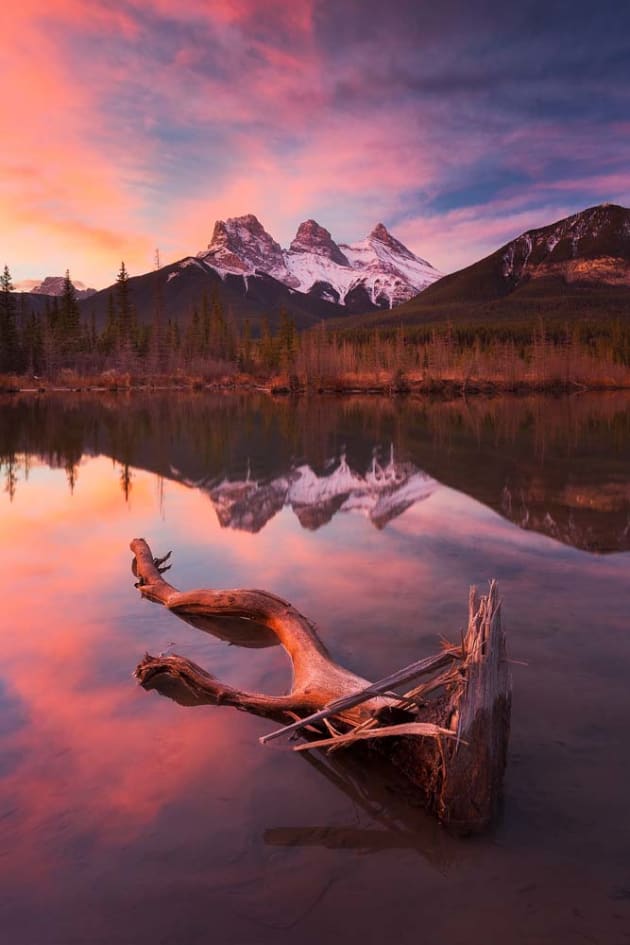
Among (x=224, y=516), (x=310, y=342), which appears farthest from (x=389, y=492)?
(x=310, y=342)

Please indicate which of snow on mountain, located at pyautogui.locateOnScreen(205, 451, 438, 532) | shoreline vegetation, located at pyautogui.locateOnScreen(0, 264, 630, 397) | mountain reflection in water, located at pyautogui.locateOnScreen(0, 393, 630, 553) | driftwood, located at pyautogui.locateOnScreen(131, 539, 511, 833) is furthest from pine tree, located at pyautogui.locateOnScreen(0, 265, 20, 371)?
driftwood, located at pyautogui.locateOnScreen(131, 539, 511, 833)

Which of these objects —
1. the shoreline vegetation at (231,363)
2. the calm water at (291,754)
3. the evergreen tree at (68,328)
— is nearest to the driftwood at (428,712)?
the calm water at (291,754)

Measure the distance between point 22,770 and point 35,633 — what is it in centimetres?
314

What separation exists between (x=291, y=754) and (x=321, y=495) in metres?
11.9

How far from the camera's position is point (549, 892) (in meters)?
3.99

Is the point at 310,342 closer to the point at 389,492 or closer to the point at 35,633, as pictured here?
the point at 389,492

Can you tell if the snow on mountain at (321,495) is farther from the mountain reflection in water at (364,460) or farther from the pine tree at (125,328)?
the pine tree at (125,328)

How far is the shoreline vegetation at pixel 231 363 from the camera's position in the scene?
90000 mm

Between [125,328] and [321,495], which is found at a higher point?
[125,328]

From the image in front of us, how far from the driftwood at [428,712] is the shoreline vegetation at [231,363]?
82.0 meters

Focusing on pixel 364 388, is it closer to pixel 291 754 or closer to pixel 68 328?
pixel 68 328

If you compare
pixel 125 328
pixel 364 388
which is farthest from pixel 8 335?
pixel 364 388

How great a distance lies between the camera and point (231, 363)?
11300cm

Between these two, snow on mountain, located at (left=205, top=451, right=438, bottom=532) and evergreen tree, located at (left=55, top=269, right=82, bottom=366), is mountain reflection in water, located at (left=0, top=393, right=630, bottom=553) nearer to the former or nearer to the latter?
snow on mountain, located at (left=205, top=451, right=438, bottom=532)
